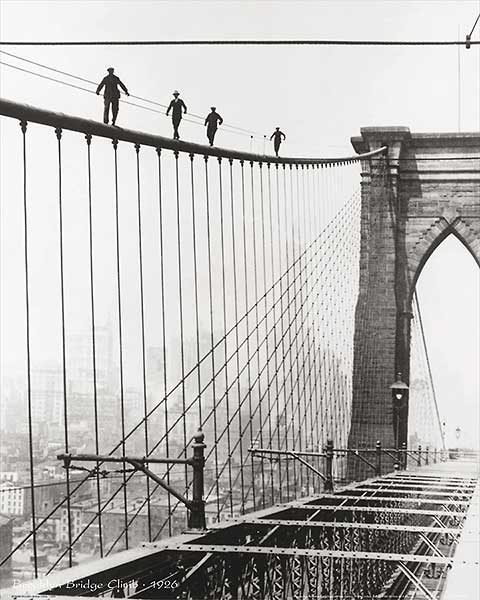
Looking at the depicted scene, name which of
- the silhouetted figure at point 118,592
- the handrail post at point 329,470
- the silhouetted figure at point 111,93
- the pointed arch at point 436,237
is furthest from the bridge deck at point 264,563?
the pointed arch at point 436,237

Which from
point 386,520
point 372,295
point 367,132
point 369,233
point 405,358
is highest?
point 367,132

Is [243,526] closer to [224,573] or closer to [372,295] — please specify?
[224,573]

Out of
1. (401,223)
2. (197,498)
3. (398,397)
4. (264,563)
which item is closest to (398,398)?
(398,397)

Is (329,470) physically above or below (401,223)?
below

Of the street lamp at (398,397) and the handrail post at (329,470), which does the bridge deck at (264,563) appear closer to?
the handrail post at (329,470)

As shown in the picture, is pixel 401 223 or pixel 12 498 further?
pixel 401 223

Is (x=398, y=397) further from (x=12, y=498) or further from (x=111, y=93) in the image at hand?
(x=111, y=93)

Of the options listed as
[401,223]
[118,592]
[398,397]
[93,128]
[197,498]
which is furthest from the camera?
[401,223]

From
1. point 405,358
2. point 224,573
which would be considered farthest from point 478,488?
point 224,573
